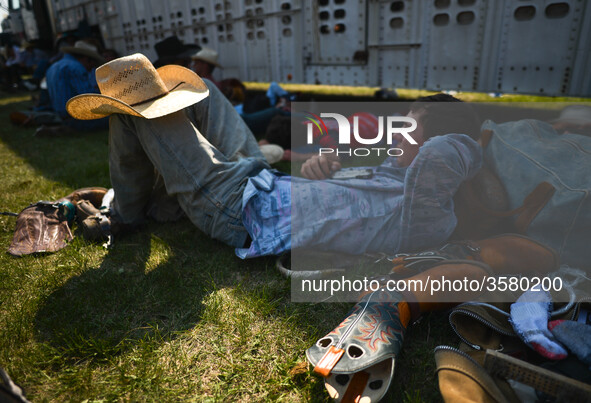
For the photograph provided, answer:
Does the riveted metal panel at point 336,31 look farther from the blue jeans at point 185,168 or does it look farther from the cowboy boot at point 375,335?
the cowboy boot at point 375,335

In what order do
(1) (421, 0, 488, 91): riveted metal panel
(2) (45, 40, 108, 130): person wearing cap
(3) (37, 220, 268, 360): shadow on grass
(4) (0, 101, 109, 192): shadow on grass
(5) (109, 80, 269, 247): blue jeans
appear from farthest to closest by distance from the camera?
(2) (45, 40, 108, 130): person wearing cap, (1) (421, 0, 488, 91): riveted metal panel, (4) (0, 101, 109, 192): shadow on grass, (5) (109, 80, 269, 247): blue jeans, (3) (37, 220, 268, 360): shadow on grass

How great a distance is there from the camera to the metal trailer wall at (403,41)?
4.31 meters

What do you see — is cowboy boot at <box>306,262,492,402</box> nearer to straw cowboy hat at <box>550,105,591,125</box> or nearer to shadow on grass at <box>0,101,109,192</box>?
straw cowboy hat at <box>550,105,591,125</box>

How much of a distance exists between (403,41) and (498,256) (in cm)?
440

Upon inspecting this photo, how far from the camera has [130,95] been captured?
2014mm

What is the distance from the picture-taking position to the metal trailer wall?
170 inches

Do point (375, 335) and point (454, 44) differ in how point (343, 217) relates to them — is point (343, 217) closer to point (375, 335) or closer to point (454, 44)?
point (375, 335)

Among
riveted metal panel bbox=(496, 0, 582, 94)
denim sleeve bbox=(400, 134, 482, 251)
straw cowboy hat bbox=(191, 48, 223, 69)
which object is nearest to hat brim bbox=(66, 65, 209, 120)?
denim sleeve bbox=(400, 134, 482, 251)

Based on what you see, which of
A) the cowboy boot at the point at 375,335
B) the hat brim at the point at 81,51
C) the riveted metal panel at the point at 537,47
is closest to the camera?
the cowboy boot at the point at 375,335

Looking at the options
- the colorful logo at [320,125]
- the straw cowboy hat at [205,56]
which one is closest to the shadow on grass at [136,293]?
the colorful logo at [320,125]

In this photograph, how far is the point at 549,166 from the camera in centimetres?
179

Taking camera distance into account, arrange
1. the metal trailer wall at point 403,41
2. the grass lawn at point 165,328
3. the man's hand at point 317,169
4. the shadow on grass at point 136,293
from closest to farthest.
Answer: the grass lawn at point 165,328, the shadow on grass at point 136,293, the man's hand at point 317,169, the metal trailer wall at point 403,41

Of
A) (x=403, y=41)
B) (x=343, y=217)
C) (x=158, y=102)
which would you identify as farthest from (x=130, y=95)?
(x=403, y=41)

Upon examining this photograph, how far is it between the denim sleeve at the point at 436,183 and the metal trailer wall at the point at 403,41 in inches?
142
